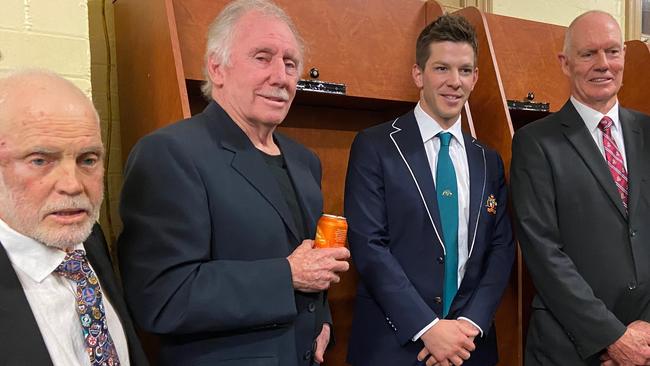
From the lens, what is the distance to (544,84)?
295cm

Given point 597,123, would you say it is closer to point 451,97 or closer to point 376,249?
point 451,97

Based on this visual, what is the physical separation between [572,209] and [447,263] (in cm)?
47

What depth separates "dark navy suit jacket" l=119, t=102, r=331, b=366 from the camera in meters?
1.32

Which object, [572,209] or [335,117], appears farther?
[335,117]

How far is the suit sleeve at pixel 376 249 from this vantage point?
1.88 metres

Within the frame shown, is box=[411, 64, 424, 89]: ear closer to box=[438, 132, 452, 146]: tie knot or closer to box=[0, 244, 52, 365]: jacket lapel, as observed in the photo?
box=[438, 132, 452, 146]: tie knot

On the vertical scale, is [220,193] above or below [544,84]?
below

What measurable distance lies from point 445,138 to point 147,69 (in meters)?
1.11

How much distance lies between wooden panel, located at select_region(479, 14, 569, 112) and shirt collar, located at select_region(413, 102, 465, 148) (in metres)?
0.82

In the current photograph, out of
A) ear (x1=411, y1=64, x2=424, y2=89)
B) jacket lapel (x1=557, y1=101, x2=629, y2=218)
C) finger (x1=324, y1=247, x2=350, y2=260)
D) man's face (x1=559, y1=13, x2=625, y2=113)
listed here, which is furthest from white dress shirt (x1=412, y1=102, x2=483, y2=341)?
finger (x1=324, y1=247, x2=350, y2=260)

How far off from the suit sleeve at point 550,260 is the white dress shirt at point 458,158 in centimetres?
18

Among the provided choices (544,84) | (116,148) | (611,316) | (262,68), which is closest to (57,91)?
(262,68)

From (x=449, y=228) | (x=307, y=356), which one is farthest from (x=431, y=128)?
(x=307, y=356)

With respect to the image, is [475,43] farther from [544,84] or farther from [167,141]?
[167,141]
